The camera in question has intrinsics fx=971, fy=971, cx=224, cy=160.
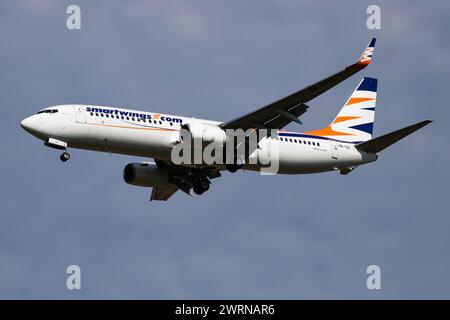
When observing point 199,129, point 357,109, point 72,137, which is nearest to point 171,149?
point 199,129

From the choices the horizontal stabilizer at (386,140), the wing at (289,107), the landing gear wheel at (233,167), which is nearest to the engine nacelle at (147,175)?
the landing gear wheel at (233,167)

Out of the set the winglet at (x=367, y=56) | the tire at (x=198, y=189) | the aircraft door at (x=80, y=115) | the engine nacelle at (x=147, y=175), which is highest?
the winglet at (x=367, y=56)

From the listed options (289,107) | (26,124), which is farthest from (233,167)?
(26,124)

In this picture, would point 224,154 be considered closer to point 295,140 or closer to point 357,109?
point 295,140

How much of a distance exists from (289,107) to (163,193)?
1426 cm

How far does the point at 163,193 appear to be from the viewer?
219ft

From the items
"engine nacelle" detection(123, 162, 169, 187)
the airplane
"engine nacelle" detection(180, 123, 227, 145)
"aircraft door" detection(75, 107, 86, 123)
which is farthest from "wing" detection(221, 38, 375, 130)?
"aircraft door" detection(75, 107, 86, 123)

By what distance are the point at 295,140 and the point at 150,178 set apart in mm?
9786

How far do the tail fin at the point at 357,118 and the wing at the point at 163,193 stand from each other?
33.5 feet

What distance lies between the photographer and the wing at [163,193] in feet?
216

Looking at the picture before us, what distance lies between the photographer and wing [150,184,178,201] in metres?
65.9

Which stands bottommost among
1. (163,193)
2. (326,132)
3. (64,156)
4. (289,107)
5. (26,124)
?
(64,156)

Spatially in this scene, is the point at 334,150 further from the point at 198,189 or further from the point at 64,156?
the point at 64,156

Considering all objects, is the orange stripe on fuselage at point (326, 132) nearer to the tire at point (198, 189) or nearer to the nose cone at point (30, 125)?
the tire at point (198, 189)
